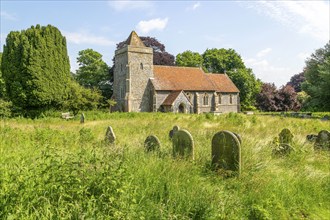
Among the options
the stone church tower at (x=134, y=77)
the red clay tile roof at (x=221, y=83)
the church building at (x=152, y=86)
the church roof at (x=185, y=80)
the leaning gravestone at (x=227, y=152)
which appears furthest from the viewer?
the red clay tile roof at (x=221, y=83)

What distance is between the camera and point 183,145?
6.66 meters

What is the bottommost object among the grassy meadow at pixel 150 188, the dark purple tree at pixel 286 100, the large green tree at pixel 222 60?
the grassy meadow at pixel 150 188

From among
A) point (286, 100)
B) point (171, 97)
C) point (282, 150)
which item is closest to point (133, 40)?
point (171, 97)

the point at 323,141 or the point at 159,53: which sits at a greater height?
the point at 159,53

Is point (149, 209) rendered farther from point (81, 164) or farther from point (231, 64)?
point (231, 64)

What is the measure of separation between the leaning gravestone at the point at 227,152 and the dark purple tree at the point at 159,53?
45.1m

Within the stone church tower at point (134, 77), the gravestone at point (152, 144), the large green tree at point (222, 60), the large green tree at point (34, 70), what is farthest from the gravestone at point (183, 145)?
the large green tree at point (222, 60)

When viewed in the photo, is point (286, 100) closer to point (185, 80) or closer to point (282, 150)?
point (185, 80)

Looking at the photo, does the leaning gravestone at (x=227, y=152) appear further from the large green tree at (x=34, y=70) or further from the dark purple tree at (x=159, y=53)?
the dark purple tree at (x=159, y=53)

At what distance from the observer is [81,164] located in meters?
4.21

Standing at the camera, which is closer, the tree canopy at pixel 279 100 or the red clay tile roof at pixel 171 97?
the red clay tile roof at pixel 171 97

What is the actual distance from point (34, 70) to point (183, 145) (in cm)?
2557

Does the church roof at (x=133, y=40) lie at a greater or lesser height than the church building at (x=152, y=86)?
greater

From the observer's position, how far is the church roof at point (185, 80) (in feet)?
128
